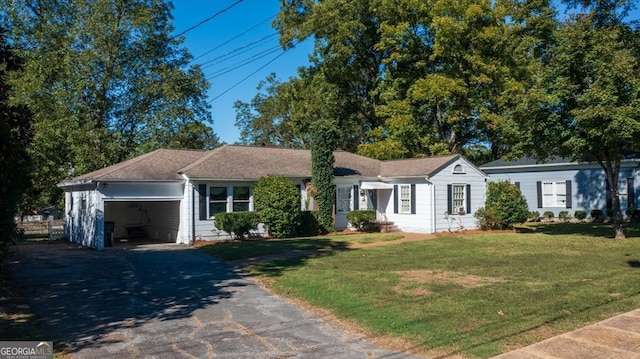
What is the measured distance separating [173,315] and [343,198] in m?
16.7

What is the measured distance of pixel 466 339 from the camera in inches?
256

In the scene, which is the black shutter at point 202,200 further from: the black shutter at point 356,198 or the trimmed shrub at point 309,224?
the black shutter at point 356,198

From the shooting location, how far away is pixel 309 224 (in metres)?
22.1

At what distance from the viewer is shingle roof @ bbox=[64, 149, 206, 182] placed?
19.0 meters

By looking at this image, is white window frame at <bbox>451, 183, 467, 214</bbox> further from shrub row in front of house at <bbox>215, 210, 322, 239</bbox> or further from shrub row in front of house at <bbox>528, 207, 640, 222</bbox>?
shrub row in front of house at <bbox>528, 207, 640, 222</bbox>

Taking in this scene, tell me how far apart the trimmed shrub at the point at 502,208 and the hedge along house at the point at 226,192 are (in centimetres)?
75

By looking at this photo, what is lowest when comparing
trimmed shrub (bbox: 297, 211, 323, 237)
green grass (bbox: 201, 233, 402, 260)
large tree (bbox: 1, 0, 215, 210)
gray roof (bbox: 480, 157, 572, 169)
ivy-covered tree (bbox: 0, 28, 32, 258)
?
green grass (bbox: 201, 233, 402, 260)

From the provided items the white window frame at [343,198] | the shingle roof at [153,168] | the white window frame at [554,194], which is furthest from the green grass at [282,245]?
the white window frame at [554,194]

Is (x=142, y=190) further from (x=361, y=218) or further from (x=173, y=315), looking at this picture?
(x=173, y=315)

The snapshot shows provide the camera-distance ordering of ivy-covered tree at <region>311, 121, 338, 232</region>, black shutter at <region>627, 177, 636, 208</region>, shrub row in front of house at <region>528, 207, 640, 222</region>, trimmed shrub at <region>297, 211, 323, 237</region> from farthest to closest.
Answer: black shutter at <region>627, 177, 636, 208</region> < shrub row in front of house at <region>528, 207, 640, 222</region> < ivy-covered tree at <region>311, 121, 338, 232</region> < trimmed shrub at <region>297, 211, 323, 237</region>

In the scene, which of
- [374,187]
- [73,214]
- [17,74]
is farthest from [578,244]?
[17,74]

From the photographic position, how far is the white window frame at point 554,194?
29.7 metres

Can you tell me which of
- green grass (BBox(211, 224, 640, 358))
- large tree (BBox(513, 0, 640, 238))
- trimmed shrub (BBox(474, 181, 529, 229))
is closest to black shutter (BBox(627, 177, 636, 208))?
trimmed shrub (BBox(474, 181, 529, 229))

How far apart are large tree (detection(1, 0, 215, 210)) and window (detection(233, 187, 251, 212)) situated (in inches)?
442
